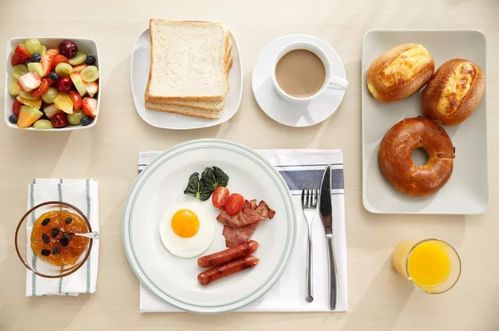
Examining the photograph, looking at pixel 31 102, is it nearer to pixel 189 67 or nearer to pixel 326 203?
pixel 189 67

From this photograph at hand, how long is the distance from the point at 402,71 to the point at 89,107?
3.21 feet

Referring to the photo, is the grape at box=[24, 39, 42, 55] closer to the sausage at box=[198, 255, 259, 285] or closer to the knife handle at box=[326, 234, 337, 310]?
the sausage at box=[198, 255, 259, 285]

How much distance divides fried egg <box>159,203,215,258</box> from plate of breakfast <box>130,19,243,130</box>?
10.9 inches

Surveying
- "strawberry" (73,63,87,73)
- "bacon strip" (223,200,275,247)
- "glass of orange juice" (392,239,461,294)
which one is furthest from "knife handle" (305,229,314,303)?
"strawberry" (73,63,87,73)

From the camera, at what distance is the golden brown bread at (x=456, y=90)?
154 cm

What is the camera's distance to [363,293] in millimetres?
1627

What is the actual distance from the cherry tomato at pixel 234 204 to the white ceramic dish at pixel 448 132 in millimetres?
402

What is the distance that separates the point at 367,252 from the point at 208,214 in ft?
1.77

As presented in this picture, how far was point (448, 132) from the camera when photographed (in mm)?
1655

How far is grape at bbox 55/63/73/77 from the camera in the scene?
60.2 inches

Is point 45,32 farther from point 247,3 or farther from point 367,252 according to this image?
point 367,252

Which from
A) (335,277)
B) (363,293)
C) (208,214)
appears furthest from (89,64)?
(363,293)

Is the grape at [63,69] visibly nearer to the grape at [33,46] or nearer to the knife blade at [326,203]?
the grape at [33,46]

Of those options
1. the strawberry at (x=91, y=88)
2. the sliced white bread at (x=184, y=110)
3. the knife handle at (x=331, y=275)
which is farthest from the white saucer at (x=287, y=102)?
the strawberry at (x=91, y=88)
